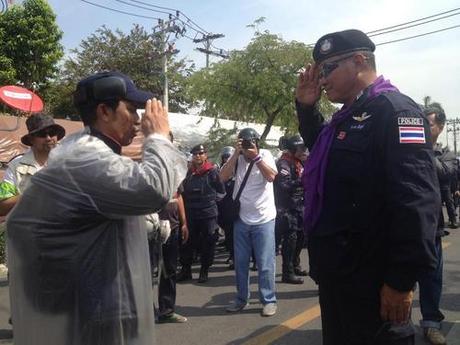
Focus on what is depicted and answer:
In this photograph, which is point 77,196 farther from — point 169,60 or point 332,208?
point 169,60

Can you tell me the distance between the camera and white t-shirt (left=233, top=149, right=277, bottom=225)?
510cm

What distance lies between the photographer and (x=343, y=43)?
2.35 metres

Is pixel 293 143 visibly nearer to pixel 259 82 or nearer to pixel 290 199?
pixel 290 199

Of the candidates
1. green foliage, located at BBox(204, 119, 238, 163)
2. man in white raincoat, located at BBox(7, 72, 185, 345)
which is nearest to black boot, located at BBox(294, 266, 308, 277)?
man in white raincoat, located at BBox(7, 72, 185, 345)

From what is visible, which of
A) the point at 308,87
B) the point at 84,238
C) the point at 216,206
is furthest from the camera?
the point at 216,206

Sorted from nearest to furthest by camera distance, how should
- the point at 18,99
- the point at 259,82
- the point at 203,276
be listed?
the point at 203,276, the point at 18,99, the point at 259,82

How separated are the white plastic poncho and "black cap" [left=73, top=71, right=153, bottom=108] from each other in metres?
0.16

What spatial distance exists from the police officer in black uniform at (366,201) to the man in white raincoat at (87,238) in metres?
0.87

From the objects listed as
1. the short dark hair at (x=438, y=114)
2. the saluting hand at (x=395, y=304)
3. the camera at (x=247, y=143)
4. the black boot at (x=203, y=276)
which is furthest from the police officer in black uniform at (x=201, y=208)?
the saluting hand at (x=395, y=304)

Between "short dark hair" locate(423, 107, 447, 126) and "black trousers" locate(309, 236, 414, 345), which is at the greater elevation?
"short dark hair" locate(423, 107, 447, 126)

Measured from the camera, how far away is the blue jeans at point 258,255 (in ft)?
16.6

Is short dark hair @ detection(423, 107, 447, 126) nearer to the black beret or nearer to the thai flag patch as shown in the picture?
the black beret

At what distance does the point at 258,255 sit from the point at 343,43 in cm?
310

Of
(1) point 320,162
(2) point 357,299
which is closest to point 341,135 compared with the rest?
(1) point 320,162
